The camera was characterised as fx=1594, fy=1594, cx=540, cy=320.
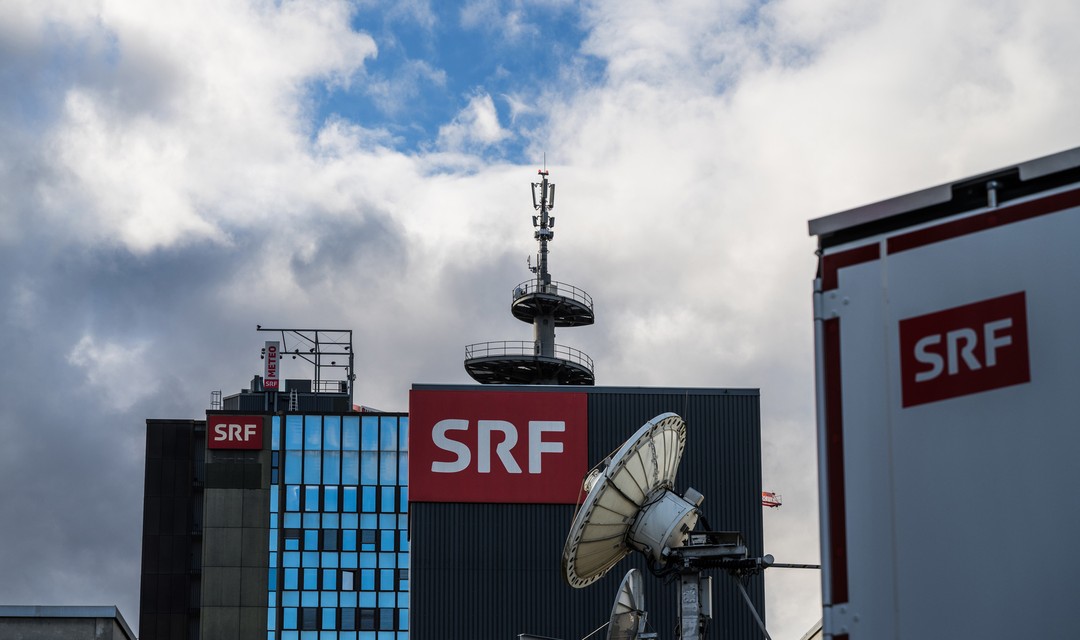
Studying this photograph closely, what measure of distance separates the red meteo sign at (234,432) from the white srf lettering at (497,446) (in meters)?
60.1

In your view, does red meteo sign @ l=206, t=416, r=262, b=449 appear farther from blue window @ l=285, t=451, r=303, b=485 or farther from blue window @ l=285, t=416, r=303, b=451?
blue window @ l=285, t=451, r=303, b=485

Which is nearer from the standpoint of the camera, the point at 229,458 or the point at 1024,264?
the point at 1024,264

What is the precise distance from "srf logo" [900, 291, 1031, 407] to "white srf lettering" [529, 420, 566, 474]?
5069 cm

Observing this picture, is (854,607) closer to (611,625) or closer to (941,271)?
(941,271)

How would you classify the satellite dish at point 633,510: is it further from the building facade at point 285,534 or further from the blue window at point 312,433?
the blue window at point 312,433

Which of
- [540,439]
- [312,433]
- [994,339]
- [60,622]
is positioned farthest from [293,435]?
[994,339]

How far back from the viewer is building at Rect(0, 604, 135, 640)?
41.0 metres

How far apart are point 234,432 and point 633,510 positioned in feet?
289

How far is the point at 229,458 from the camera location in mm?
118375

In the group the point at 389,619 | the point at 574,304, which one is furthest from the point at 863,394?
the point at 389,619

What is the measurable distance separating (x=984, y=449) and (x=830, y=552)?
3.87ft

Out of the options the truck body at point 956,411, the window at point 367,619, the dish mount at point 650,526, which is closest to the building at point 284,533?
the window at point 367,619

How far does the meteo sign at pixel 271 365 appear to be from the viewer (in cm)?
12281

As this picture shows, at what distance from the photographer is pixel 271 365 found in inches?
4862
